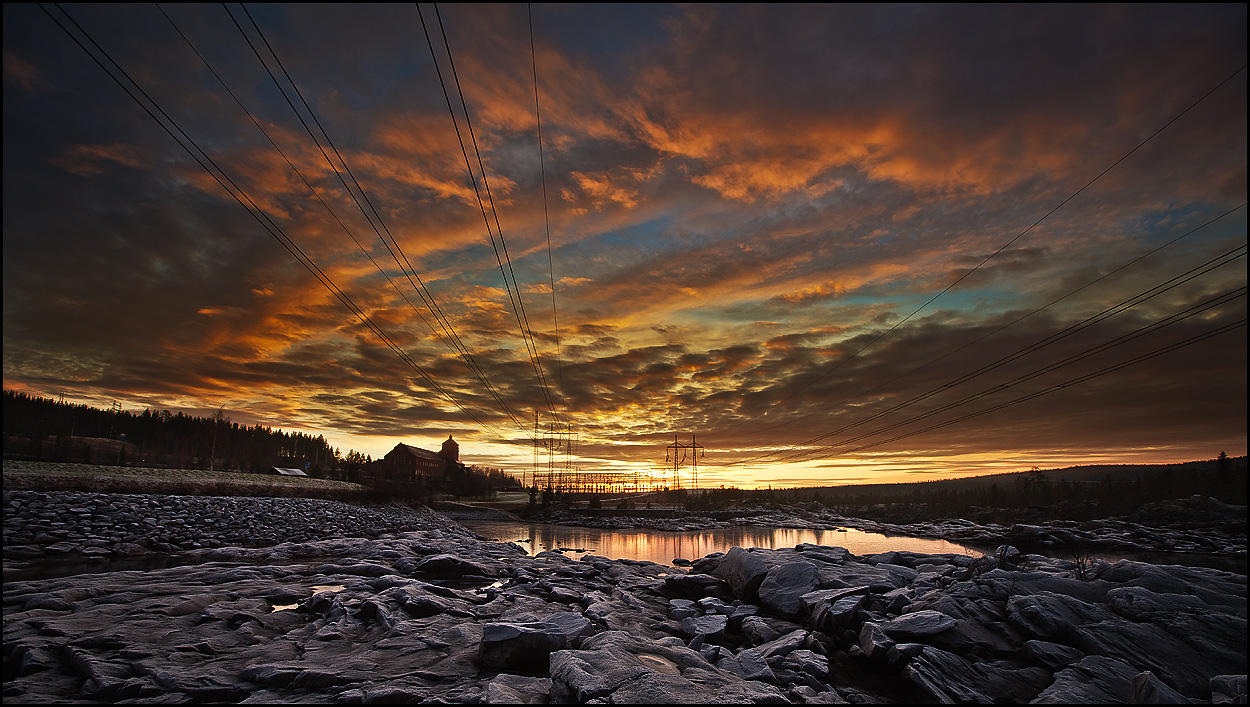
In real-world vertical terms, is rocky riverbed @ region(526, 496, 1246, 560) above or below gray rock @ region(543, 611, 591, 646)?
below

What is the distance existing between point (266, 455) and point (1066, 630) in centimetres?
12674

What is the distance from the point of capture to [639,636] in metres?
12.7

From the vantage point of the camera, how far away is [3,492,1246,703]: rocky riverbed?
8.23 m

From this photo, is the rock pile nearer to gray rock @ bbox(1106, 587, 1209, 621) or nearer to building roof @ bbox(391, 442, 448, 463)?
gray rock @ bbox(1106, 587, 1209, 621)

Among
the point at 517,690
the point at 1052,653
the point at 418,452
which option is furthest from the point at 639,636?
the point at 418,452

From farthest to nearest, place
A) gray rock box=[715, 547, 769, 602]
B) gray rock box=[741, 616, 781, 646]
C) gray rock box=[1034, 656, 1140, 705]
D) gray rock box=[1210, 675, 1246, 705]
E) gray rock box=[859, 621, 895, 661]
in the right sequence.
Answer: gray rock box=[715, 547, 769, 602], gray rock box=[741, 616, 781, 646], gray rock box=[859, 621, 895, 661], gray rock box=[1034, 656, 1140, 705], gray rock box=[1210, 675, 1246, 705]

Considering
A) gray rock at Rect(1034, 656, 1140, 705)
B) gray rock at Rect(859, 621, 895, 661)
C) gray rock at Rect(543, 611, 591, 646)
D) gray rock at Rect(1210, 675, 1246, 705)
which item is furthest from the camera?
gray rock at Rect(859, 621, 895, 661)

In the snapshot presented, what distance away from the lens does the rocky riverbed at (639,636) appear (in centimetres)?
823

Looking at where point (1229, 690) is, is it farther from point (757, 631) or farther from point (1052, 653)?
point (757, 631)

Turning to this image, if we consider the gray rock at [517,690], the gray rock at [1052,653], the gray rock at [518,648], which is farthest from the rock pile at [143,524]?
the gray rock at [1052,653]

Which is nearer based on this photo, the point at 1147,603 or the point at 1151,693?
the point at 1151,693

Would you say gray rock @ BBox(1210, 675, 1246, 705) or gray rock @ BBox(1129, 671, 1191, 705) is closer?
gray rock @ BBox(1129, 671, 1191, 705)

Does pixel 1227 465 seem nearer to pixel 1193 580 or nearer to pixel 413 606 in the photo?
pixel 1193 580

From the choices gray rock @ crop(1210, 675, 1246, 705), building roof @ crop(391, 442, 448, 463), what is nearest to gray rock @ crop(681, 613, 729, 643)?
gray rock @ crop(1210, 675, 1246, 705)
